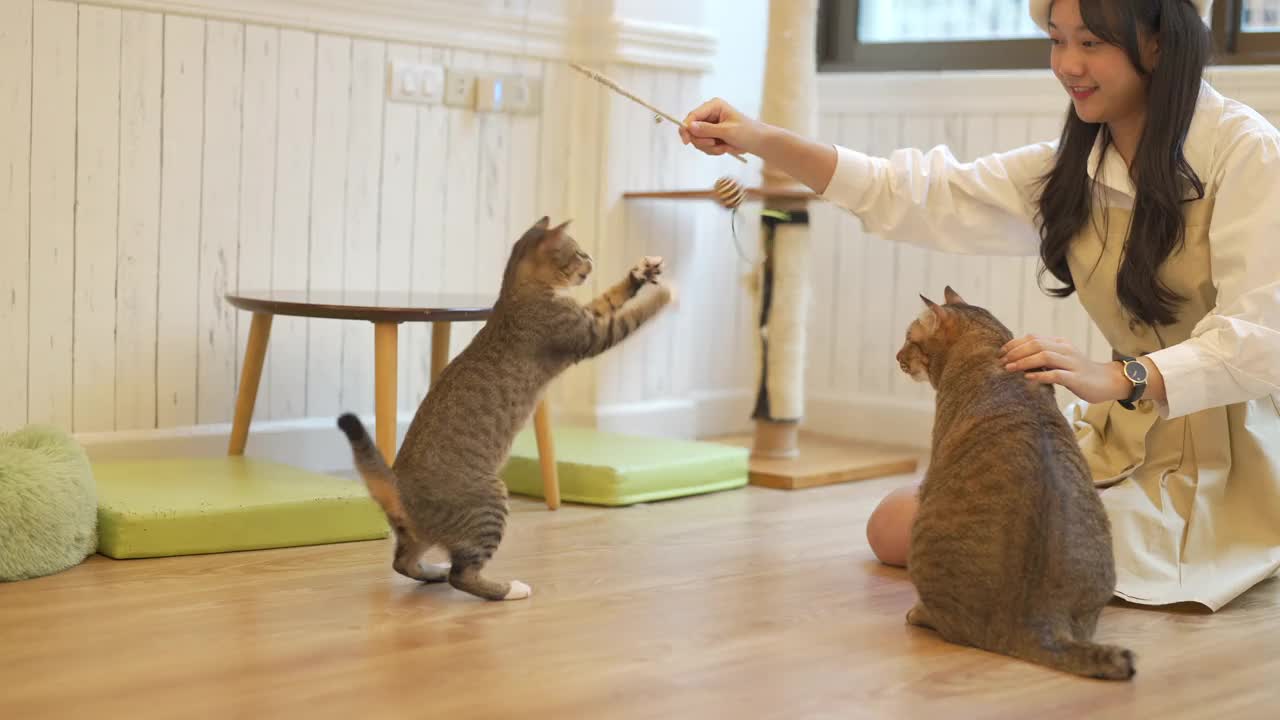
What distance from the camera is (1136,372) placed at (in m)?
2.17

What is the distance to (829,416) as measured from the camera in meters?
4.75

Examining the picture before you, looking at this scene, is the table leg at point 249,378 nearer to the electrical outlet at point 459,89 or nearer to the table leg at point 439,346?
the table leg at point 439,346

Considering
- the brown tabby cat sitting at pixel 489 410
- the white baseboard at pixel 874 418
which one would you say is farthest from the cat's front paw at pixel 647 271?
the white baseboard at pixel 874 418

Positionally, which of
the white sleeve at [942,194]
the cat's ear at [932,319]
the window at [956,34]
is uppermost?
the window at [956,34]

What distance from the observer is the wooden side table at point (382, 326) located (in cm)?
296

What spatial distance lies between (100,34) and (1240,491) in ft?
8.59

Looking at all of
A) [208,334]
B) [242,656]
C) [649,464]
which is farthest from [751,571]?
[208,334]

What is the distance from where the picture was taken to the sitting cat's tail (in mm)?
2289

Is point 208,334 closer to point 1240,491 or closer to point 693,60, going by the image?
point 693,60

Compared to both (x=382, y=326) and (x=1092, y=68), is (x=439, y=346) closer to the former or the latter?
(x=382, y=326)

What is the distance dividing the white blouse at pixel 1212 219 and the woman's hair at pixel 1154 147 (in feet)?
0.13

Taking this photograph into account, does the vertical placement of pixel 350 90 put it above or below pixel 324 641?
above

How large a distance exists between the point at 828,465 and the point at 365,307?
A: 1521 mm

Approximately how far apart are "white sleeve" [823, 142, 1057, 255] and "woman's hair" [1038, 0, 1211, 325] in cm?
13
